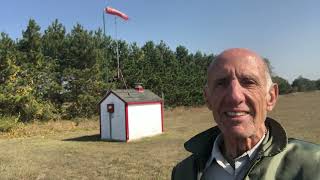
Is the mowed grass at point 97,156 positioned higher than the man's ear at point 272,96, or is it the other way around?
the man's ear at point 272,96

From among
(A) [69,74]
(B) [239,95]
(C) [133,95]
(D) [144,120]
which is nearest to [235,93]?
(B) [239,95]

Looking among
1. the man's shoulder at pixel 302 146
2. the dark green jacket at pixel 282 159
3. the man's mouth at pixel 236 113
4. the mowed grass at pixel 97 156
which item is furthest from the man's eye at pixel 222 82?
the mowed grass at pixel 97 156

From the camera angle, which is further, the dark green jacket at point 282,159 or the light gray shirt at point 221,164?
the light gray shirt at point 221,164

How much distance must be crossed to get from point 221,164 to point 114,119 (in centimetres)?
2059

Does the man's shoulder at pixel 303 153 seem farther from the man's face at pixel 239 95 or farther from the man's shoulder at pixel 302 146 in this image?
the man's face at pixel 239 95

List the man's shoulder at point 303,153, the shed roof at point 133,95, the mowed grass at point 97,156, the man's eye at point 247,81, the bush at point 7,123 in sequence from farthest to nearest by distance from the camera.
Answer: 1. the bush at point 7,123
2. the shed roof at point 133,95
3. the mowed grass at point 97,156
4. the man's eye at point 247,81
5. the man's shoulder at point 303,153

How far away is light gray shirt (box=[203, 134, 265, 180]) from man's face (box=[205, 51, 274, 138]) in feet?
0.47

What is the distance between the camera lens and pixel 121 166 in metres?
14.3

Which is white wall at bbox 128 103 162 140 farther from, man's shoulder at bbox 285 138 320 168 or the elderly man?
man's shoulder at bbox 285 138 320 168

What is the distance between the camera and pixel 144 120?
927 inches

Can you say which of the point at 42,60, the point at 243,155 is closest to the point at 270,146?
the point at 243,155

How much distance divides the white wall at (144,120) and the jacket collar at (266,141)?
19.6 meters

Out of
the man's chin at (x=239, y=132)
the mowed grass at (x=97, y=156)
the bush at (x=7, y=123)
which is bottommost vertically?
the mowed grass at (x=97, y=156)

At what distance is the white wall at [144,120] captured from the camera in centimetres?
2262
